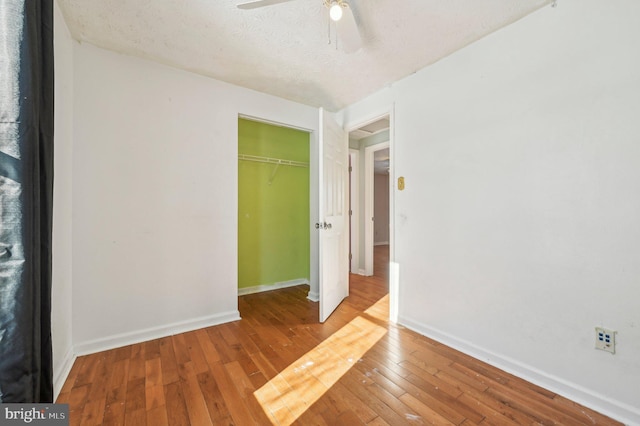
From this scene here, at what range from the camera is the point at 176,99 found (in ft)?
7.57

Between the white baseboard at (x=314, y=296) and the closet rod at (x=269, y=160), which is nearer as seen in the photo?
the white baseboard at (x=314, y=296)

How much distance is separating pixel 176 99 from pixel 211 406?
2356 millimetres

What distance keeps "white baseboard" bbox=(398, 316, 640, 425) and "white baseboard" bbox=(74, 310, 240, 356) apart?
1921 mm

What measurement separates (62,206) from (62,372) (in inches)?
41.7

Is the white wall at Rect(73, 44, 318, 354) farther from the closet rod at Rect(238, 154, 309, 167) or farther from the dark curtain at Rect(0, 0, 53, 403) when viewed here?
the dark curtain at Rect(0, 0, 53, 403)

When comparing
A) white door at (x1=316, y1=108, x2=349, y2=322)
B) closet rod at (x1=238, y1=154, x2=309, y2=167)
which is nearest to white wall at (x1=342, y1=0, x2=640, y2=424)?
white door at (x1=316, y1=108, x2=349, y2=322)

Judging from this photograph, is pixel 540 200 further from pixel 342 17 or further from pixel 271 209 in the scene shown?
pixel 271 209

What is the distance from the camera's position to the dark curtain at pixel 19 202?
820 mm

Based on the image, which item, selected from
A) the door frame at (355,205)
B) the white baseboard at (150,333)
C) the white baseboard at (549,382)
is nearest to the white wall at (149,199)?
the white baseboard at (150,333)

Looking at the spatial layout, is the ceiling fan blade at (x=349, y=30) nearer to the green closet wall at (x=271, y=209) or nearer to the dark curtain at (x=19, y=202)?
the dark curtain at (x=19, y=202)

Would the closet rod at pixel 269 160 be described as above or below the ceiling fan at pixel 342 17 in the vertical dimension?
below

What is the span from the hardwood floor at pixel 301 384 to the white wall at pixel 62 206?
190mm

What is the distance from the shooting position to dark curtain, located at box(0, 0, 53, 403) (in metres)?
0.82

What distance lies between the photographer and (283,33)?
1.86m
